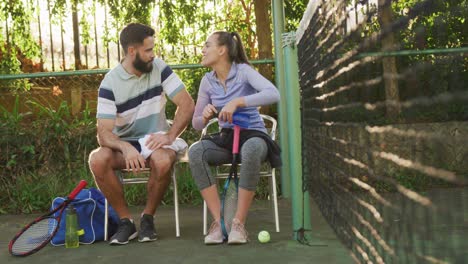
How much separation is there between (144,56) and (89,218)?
3.09 ft

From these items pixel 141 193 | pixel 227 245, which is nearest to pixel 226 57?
pixel 227 245

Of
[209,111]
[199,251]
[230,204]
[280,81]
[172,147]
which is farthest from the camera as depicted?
[280,81]

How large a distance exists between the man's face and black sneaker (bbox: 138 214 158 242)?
2.72 feet

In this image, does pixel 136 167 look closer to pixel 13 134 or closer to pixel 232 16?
pixel 13 134

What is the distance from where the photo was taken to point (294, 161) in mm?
3871

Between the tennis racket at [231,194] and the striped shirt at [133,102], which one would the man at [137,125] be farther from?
the tennis racket at [231,194]

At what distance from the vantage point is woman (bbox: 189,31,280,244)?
3.94 m

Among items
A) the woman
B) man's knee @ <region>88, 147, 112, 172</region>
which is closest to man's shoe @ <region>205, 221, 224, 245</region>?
the woman

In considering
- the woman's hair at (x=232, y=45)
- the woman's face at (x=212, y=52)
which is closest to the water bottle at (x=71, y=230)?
the woman's face at (x=212, y=52)

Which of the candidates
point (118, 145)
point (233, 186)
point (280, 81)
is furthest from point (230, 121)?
point (280, 81)

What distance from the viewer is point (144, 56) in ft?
14.1

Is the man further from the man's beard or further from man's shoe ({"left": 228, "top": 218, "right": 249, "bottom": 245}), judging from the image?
man's shoe ({"left": 228, "top": 218, "right": 249, "bottom": 245})

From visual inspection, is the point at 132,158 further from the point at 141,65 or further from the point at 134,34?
the point at 134,34

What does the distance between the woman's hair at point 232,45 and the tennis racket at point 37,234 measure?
1071 millimetres
